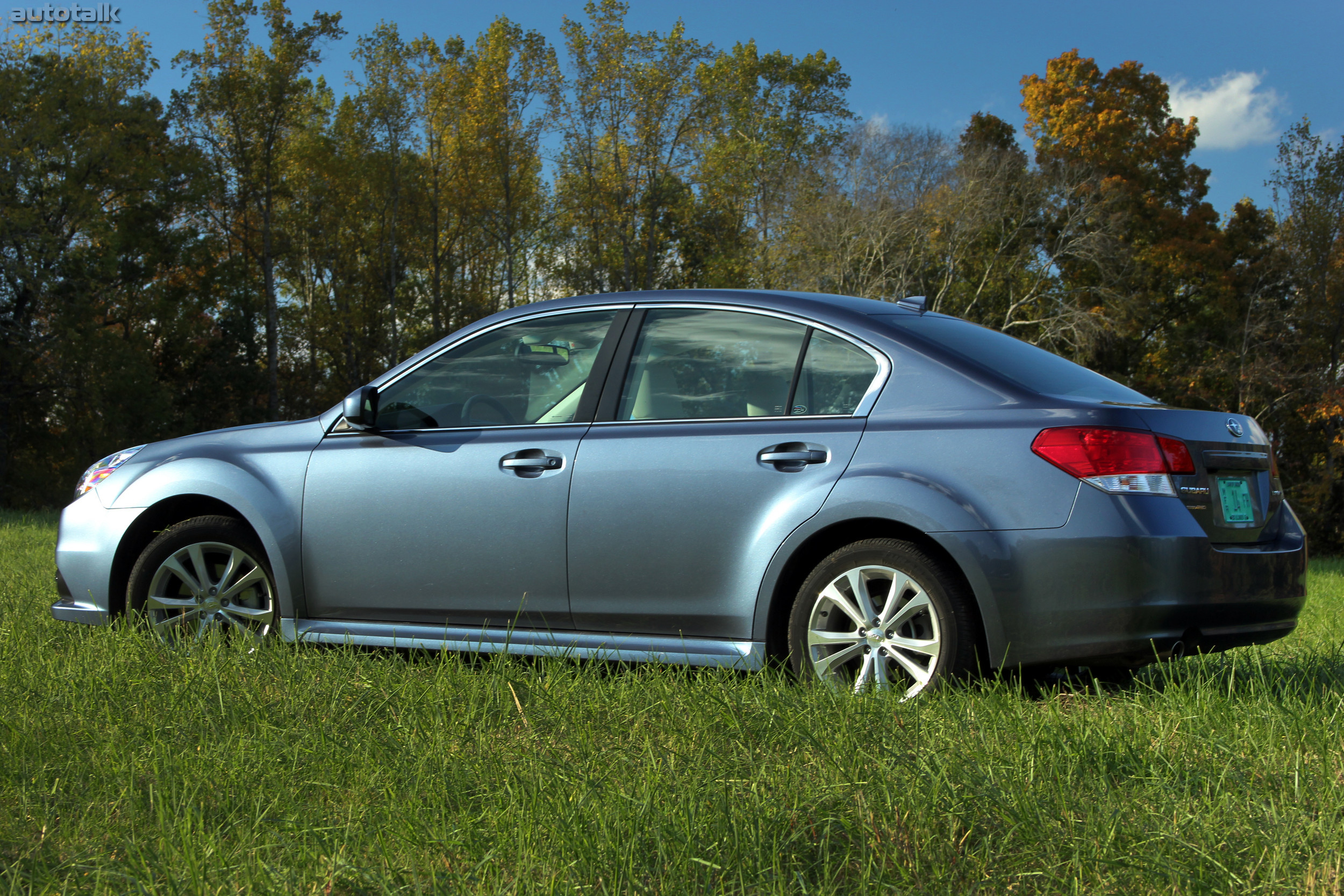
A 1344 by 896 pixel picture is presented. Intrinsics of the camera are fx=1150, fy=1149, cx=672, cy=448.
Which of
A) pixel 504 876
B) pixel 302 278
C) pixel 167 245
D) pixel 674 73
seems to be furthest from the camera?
pixel 302 278

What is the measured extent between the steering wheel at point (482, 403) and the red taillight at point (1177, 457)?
2.51 m

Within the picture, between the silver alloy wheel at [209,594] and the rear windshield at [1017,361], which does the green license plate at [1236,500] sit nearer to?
the rear windshield at [1017,361]

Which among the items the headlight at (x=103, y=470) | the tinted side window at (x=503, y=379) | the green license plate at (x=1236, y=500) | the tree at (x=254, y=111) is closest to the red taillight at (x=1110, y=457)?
the green license plate at (x=1236, y=500)

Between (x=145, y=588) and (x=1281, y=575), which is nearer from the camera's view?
(x=1281, y=575)

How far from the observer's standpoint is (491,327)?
16.2 ft

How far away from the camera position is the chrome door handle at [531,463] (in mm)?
4367

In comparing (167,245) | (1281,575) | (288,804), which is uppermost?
(167,245)

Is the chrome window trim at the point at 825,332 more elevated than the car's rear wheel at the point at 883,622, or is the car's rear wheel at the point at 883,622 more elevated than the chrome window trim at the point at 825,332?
the chrome window trim at the point at 825,332

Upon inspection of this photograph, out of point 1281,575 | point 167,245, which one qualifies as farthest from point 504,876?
point 167,245

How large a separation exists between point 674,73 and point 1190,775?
4558 cm

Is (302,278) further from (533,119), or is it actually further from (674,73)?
(674,73)

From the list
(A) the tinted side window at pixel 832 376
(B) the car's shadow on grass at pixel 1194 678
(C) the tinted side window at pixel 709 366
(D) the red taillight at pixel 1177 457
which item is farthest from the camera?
(C) the tinted side window at pixel 709 366

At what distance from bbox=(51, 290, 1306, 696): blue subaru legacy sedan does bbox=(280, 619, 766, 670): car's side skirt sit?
0.04 ft

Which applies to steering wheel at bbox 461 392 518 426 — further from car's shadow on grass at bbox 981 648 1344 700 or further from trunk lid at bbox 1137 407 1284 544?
trunk lid at bbox 1137 407 1284 544
